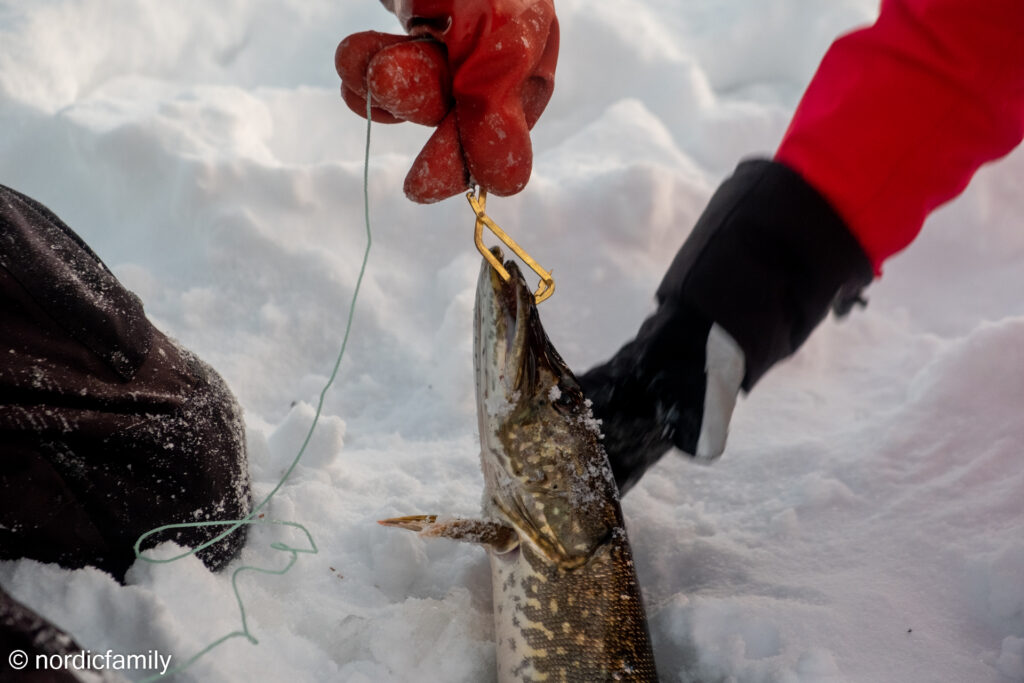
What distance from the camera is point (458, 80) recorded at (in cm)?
122

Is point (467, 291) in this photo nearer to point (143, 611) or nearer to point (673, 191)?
point (673, 191)

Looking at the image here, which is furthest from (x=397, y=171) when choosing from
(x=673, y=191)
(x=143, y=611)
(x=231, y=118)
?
(x=143, y=611)

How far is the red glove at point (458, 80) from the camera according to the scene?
1.18m

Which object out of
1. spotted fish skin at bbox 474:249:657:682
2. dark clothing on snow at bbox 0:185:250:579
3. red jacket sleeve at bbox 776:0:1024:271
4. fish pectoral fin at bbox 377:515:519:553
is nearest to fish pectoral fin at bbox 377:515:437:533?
fish pectoral fin at bbox 377:515:519:553

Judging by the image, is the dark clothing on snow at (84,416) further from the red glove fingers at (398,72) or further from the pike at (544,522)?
the red glove fingers at (398,72)

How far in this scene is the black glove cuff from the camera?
1.40 metres

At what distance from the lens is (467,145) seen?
1.25 metres

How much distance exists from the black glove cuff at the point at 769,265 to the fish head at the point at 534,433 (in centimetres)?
34

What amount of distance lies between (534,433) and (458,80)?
58 centimetres

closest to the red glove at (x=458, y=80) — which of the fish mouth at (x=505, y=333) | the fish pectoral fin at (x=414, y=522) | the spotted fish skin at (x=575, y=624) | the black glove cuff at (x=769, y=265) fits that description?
the fish mouth at (x=505, y=333)

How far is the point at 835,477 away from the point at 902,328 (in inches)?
32.4

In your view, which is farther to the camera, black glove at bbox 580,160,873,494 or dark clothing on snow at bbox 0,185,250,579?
→ black glove at bbox 580,160,873,494

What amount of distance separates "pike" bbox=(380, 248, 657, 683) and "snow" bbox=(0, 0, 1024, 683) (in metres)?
0.15

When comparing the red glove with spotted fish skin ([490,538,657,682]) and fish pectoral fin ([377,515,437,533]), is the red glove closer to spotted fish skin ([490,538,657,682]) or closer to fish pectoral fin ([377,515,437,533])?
fish pectoral fin ([377,515,437,533])
